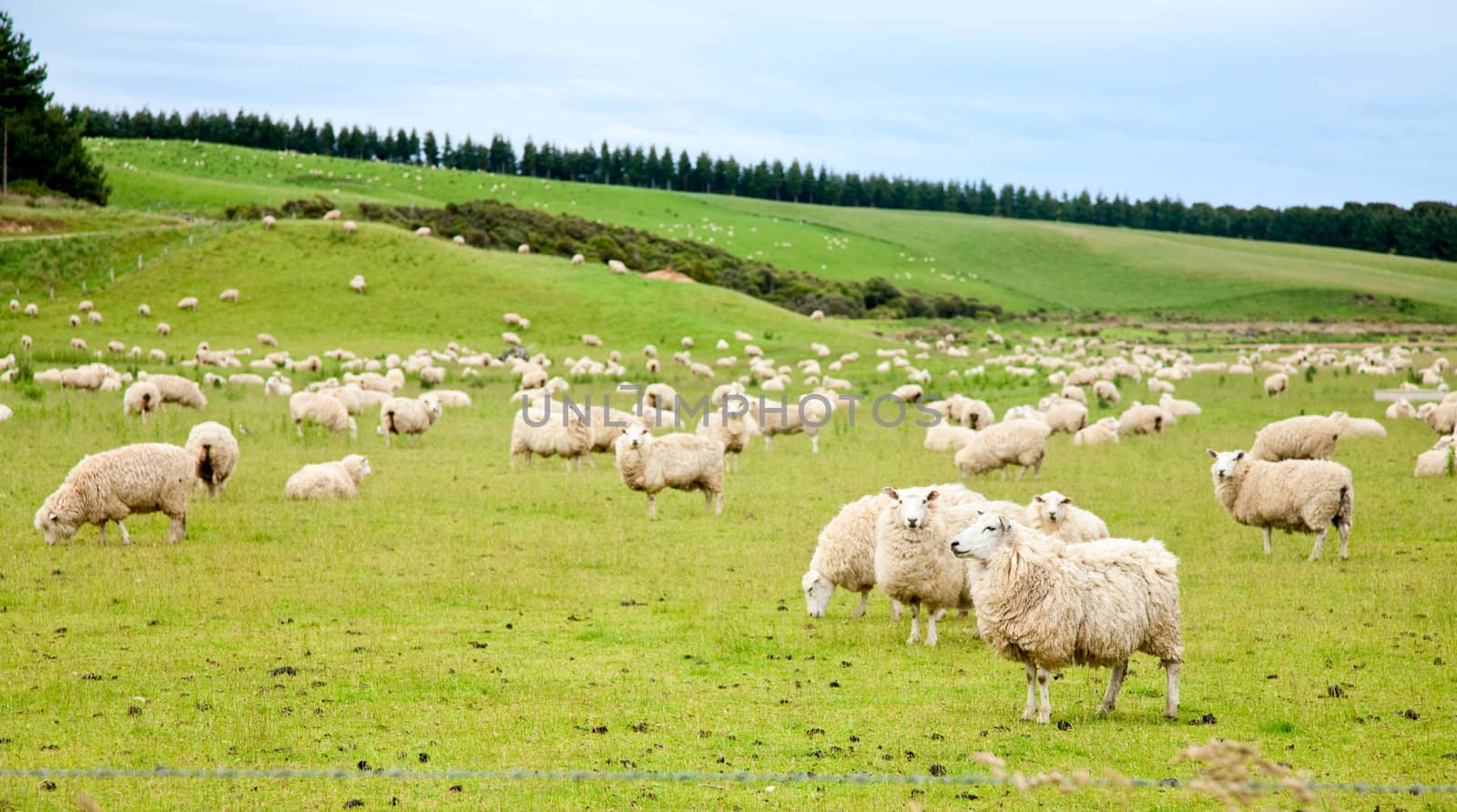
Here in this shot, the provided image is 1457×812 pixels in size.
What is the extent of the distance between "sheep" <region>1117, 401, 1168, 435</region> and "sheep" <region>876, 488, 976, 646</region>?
730 inches

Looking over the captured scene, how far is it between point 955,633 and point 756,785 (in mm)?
5278

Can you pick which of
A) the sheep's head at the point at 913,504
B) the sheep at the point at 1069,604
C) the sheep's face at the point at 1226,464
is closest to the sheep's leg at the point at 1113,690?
the sheep at the point at 1069,604

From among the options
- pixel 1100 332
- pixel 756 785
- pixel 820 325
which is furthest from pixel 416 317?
pixel 756 785

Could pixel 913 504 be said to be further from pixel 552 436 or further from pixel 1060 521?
pixel 552 436

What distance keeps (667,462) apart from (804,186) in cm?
15457

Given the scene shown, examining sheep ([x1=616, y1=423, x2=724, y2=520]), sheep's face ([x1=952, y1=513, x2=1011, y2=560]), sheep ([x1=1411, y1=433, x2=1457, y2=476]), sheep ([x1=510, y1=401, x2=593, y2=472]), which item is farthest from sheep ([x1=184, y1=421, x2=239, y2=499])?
sheep ([x1=1411, y1=433, x2=1457, y2=476])

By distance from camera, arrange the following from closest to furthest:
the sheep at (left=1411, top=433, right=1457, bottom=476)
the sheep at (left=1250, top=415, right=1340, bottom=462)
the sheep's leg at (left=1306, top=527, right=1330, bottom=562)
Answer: the sheep's leg at (left=1306, top=527, right=1330, bottom=562) < the sheep at (left=1250, top=415, right=1340, bottom=462) < the sheep at (left=1411, top=433, right=1457, bottom=476)

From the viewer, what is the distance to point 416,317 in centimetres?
5659

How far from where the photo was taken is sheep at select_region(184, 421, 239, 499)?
19328 millimetres

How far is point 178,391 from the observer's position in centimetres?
3150

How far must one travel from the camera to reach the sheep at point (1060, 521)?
13.5 meters

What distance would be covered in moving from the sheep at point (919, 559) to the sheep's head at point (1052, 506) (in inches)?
56.8

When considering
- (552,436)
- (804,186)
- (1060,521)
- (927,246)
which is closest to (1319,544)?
(1060,521)

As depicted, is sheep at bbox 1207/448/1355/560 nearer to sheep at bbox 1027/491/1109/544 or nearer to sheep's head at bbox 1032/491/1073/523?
sheep at bbox 1027/491/1109/544
